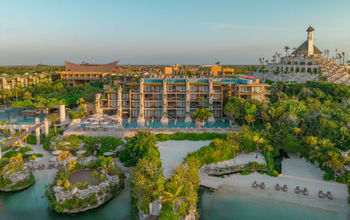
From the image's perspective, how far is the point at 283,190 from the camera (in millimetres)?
28656

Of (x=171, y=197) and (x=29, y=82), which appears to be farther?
(x=29, y=82)

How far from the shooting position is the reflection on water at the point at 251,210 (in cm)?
2502

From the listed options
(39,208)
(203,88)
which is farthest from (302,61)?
(39,208)

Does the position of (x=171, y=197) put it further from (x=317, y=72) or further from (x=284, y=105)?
(x=317, y=72)

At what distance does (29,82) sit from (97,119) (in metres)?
60.1

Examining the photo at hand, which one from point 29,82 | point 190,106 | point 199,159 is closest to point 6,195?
point 199,159

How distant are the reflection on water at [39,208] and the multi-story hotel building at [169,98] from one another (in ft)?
84.7

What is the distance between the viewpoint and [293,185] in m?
29.6

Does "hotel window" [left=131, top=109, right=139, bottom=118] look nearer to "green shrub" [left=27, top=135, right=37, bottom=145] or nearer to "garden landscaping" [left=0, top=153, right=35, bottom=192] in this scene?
"green shrub" [left=27, top=135, right=37, bottom=145]

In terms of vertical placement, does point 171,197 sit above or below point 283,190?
above

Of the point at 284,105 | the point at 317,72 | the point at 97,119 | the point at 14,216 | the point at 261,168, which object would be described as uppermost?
the point at 317,72

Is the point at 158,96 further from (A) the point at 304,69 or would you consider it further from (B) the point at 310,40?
(B) the point at 310,40

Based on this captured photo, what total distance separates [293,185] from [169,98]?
31159 millimetres

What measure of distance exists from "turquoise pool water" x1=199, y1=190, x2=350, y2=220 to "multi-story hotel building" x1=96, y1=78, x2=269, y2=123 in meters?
27.0
